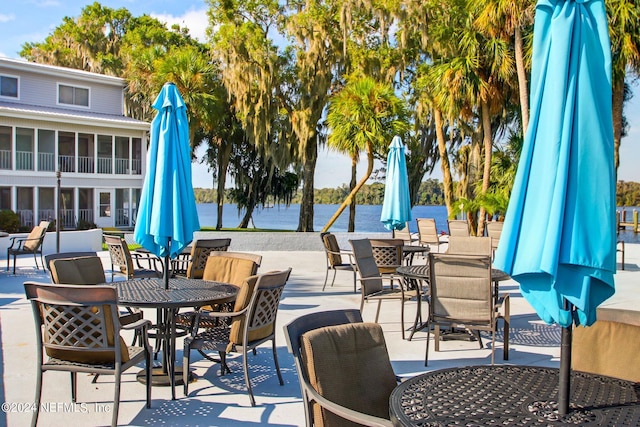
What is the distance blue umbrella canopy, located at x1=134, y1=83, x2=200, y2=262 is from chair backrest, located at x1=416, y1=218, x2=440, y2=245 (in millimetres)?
8197

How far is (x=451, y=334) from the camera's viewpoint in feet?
19.7

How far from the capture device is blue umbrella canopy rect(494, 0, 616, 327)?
2.20 m

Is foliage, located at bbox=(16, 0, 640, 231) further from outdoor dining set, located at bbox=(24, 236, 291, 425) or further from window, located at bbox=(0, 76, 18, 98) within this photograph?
outdoor dining set, located at bbox=(24, 236, 291, 425)

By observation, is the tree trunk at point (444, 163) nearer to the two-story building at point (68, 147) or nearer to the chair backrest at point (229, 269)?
the two-story building at point (68, 147)

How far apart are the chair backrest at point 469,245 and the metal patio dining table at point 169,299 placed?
9.93ft

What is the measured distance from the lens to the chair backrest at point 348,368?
2543 mm

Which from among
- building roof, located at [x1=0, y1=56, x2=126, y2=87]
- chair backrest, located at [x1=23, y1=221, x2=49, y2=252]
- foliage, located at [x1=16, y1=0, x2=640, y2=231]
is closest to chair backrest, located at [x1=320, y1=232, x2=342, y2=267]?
chair backrest, located at [x1=23, y1=221, x2=49, y2=252]

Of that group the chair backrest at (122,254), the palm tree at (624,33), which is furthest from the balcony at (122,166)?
the palm tree at (624,33)

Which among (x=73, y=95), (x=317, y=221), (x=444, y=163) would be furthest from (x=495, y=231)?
(x=317, y=221)

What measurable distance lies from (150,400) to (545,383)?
2608mm

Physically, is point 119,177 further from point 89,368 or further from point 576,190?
point 576,190

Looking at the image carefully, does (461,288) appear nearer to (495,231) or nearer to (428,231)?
(495,231)

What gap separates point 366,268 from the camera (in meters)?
6.53

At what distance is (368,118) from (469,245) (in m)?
9.78
